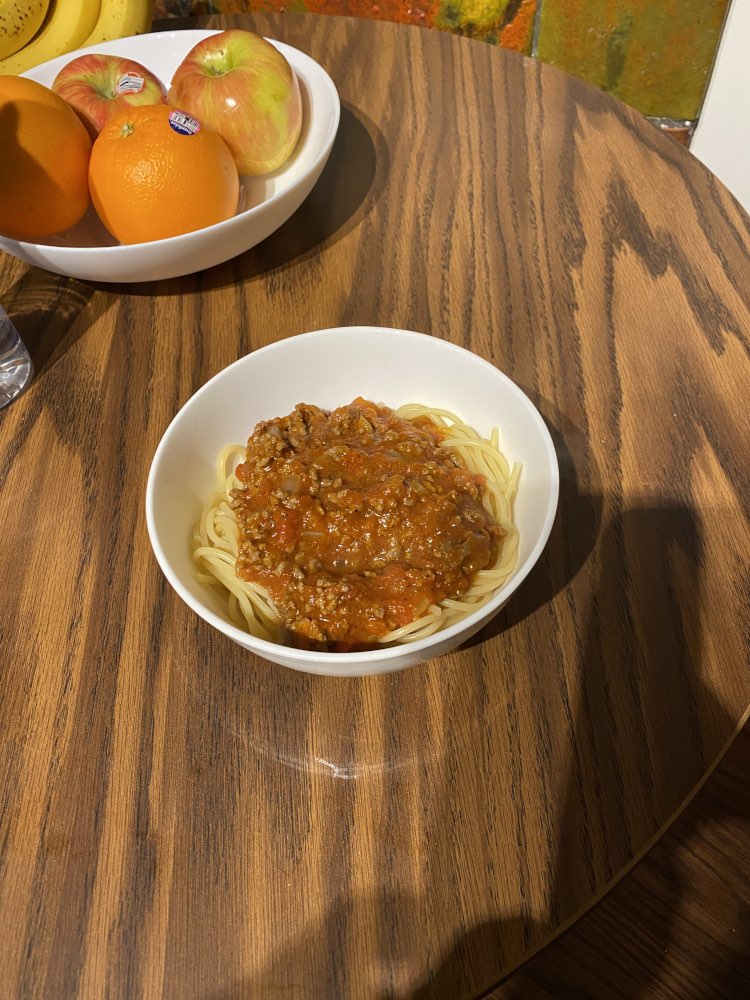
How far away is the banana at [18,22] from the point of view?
5.00ft

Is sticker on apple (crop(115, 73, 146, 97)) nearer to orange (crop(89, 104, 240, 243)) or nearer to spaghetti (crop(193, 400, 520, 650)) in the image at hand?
orange (crop(89, 104, 240, 243))

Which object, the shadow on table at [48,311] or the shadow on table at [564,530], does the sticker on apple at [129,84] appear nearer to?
the shadow on table at [48,311]

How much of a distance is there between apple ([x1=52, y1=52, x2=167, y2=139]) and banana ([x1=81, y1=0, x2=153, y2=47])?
0.63ft

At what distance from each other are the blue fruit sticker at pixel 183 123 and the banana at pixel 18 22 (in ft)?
1.93

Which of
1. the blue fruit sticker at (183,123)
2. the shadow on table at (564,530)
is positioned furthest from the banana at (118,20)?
the shadow on table at (564,530)

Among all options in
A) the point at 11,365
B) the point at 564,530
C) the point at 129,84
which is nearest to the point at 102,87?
the point at 129,84

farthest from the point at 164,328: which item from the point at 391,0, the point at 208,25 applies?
the point at 391,0

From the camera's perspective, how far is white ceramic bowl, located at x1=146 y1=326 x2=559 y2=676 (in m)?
0.93

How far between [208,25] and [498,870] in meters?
1.74

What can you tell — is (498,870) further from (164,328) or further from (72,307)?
(72,307)

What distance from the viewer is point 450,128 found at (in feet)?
5.10

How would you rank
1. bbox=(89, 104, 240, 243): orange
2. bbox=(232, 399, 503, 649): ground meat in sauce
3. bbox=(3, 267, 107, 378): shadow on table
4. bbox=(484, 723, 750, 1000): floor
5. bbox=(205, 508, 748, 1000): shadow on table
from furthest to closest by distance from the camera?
1. bbox=(484, 723, 750, 1000): floor
2. bbox=(3, 267, 107, 378): shadow on table
3. bbox=(89, 104, 240, 243): orange
4. bbox=(232, 399, 503, 649): ground meat in sauce
5. bbox=(205, 508, 748, 1000): shadow on table

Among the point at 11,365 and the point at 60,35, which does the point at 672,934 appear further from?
the point at 60,35

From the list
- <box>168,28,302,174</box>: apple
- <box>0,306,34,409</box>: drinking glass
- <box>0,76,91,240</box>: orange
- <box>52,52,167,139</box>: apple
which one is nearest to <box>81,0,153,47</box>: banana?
<box>52,52,167,139</box>: apple
